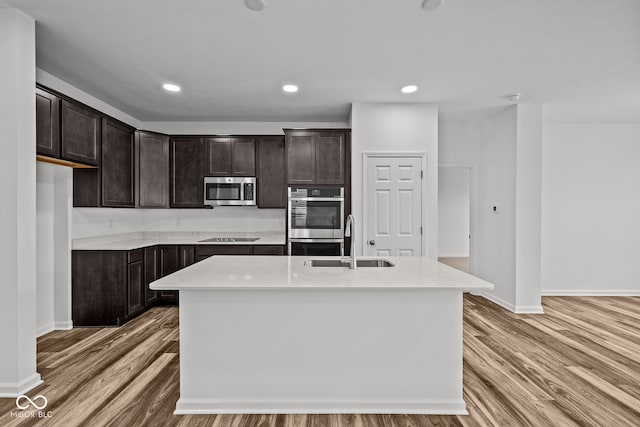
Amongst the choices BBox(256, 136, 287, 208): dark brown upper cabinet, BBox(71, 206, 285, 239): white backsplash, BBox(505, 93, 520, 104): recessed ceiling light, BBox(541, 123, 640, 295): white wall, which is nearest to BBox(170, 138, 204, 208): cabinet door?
BBox(71, 206, 285, 239): white backsplash

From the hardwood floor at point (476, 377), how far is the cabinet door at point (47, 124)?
1.81 metres

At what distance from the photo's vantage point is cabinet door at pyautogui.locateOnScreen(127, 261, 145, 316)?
12.8ft

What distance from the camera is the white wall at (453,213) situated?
30.5ft

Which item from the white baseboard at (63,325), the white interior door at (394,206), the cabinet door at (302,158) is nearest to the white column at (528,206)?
the white interior door at (394,206)

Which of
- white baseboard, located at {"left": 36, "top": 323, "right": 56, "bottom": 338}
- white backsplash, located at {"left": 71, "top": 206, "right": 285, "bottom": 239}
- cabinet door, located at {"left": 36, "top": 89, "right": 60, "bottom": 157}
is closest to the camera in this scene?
cabinet door, located at {"left": 36, "top": 89, "right": 60, "bottom": 157}

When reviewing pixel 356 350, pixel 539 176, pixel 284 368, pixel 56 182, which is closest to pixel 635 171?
pixel 539 176

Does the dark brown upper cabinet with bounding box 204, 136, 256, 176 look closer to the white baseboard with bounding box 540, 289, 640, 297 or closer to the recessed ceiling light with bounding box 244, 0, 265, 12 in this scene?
the recessed ceiling light with bounding box 244, 0, 265, 12

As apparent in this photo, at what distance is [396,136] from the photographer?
4.24 m

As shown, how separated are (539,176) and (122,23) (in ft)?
15.6

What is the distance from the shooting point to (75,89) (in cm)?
384

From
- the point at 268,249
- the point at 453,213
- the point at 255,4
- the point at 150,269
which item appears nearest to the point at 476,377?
the point at 268,249

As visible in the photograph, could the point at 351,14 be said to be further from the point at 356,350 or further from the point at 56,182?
the point at 56,182

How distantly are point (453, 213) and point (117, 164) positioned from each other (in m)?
8.08

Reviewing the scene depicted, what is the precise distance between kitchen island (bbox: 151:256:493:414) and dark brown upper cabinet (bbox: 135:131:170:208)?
9.43 feet
